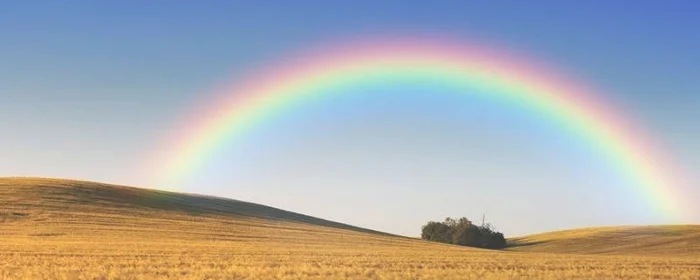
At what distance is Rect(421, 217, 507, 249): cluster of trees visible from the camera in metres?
89.9

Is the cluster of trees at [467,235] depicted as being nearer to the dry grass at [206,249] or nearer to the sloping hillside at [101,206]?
the dry grass at [206,249]

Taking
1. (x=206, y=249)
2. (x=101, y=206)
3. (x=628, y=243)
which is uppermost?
Answer: (x=628, y=243)

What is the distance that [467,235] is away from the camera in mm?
89875

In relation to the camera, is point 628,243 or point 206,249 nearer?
point 206,249

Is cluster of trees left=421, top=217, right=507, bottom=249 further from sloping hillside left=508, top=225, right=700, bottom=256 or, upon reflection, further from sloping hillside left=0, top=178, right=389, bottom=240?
sloping hillside left=0, top=178, right=389, bottom=240

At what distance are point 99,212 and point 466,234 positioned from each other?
42240 millimetres

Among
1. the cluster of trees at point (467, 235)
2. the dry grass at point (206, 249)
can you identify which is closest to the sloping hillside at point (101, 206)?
the dry grass at point (206, 249)

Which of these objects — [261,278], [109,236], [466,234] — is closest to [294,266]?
[261,278]

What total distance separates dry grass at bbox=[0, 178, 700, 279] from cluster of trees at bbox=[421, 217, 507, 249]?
17.6 ft

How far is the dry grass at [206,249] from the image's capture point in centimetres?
2873

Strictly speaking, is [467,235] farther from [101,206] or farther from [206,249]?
[206,249]

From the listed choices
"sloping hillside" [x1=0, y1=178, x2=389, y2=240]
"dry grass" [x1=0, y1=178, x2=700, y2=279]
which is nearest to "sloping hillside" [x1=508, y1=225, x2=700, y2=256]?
"dry grass" [x1=0, y1=178, x2=700, y2=279]

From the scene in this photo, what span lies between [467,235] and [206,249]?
2062 inches

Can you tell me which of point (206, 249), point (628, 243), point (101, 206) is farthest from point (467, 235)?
point (206, 249)
